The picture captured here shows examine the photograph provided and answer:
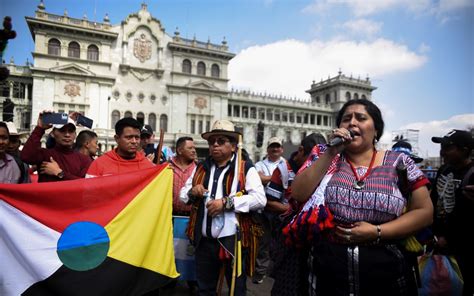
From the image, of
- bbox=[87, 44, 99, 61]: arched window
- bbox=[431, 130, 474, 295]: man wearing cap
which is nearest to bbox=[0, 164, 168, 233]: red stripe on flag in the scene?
bbox=[431, 130, 474, 295]: man wearing cap

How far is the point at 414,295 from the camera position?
6.38 feet

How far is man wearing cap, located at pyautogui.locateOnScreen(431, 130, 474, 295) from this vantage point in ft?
9.65

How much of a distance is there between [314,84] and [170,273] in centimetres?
6372

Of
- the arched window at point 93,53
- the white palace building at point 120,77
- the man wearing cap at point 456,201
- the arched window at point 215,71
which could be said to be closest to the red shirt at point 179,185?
the man wearing cap at point 456,201

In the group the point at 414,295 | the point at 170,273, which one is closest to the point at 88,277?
the point at 170,273

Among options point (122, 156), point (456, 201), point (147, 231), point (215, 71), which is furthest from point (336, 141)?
point (215, 71)

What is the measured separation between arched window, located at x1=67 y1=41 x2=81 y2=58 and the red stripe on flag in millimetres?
36265

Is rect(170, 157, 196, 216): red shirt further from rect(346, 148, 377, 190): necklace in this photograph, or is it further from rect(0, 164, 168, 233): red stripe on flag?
rect(346, 148, 377, 190): necklace

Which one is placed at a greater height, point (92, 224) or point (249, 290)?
point (92, 224)

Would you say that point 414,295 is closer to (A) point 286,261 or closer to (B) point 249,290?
(A) point 286,261

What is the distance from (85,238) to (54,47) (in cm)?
3691

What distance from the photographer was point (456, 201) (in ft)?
10.2

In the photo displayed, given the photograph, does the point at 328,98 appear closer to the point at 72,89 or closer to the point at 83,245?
the point at 72,89

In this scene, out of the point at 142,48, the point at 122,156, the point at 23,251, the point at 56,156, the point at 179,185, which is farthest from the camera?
the point at 142,48
